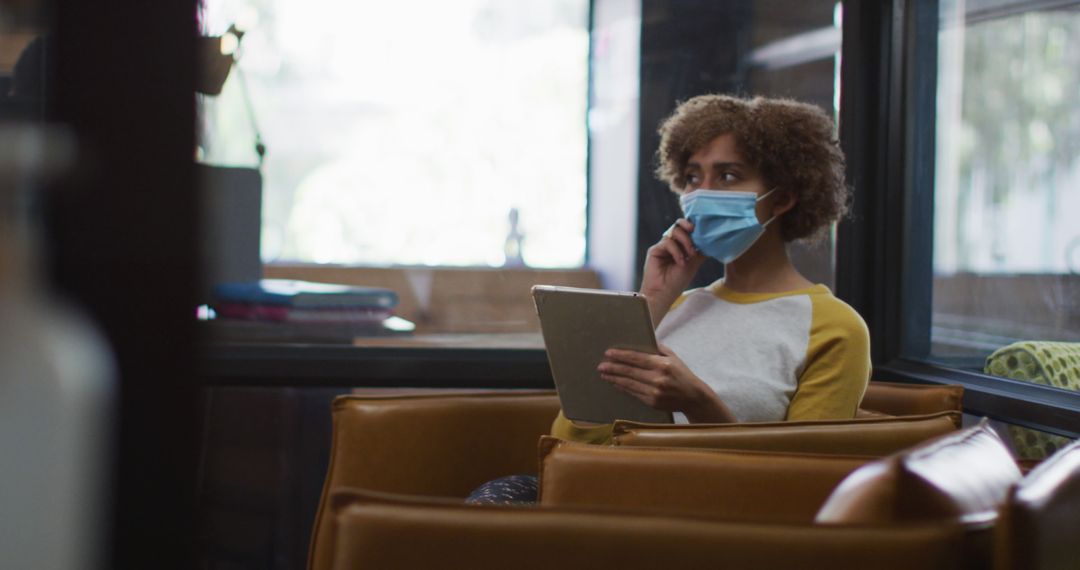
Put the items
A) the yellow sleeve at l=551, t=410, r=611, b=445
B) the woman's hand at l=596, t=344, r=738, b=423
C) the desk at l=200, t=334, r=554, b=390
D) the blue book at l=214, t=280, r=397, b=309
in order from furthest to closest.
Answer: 1. the desk at l=200, t=334, r=554, b=390
2. the blue book at l=214, t=280, r=397, b=309
3. the yellow sleeve at l=551, t=410, r=611, b=445
4. the woman's hand at l=596, t=344, r=738, b=423

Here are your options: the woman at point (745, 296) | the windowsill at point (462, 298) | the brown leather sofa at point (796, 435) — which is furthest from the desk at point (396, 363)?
the brown leather sofa at point (796, 435)

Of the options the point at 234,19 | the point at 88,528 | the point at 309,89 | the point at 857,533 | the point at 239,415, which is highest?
the point at 234,19

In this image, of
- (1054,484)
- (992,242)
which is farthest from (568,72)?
(1054,484)

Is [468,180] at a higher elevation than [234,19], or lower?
lower

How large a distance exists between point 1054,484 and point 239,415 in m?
2.23

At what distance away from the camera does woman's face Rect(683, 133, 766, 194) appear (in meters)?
2.07

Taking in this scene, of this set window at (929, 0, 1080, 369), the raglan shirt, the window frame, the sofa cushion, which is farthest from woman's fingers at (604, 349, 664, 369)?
the window frame

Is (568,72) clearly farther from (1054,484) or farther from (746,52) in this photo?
(1054,484)

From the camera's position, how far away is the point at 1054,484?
100 cm

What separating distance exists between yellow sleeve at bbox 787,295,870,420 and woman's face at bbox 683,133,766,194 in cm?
32

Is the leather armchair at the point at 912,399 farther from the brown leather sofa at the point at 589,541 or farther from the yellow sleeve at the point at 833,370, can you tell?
the brown leather sofa at the point at 589,541

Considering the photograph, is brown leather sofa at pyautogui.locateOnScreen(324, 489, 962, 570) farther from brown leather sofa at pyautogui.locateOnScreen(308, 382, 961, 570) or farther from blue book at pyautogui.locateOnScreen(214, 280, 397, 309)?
blue book at pyautogui.locateOnScreen(214, 280, 397, 309)

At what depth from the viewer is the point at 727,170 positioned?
2.08m

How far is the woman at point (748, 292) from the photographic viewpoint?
6.07 ft
